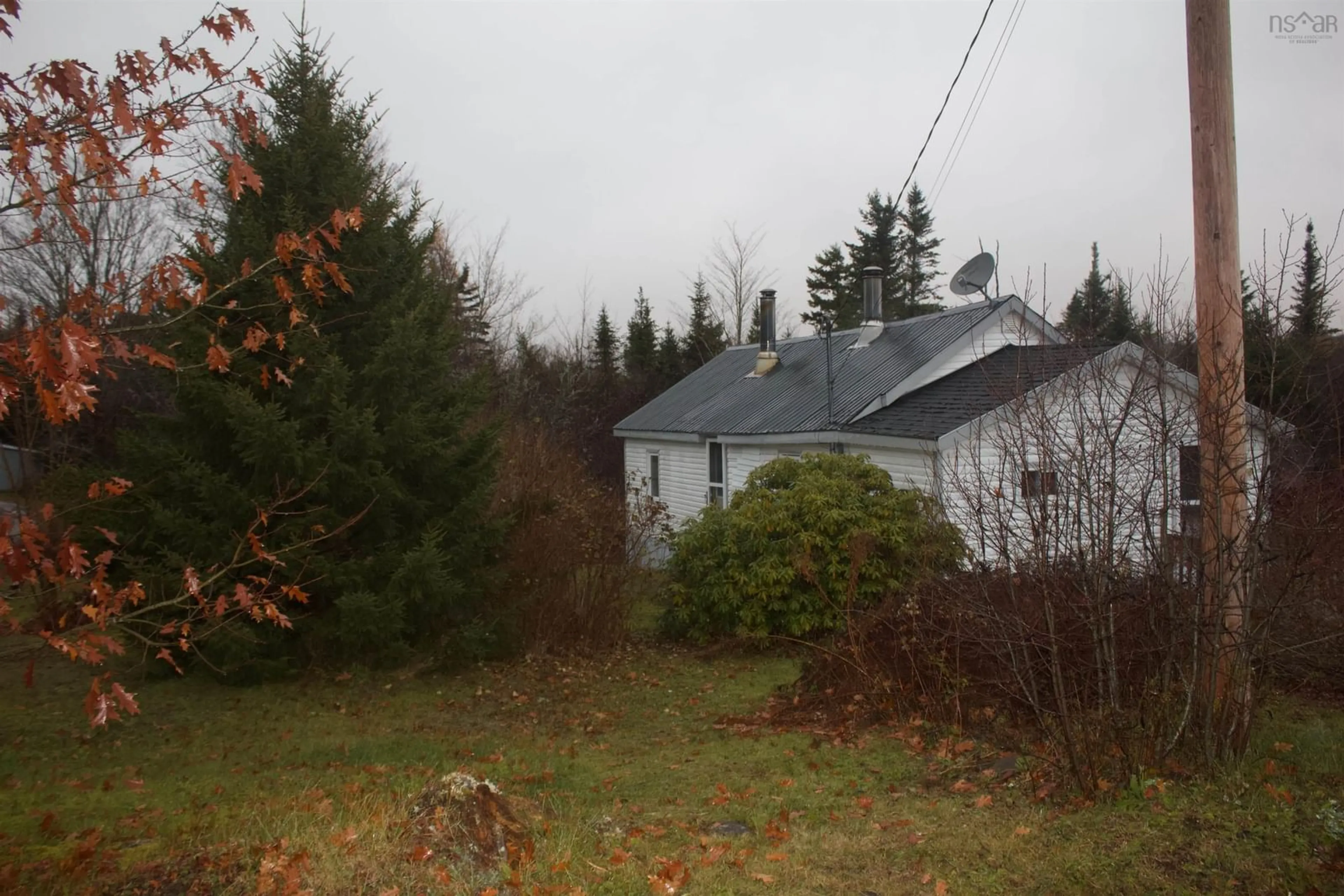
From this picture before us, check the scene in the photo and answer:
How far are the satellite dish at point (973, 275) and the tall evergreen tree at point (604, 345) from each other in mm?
25923

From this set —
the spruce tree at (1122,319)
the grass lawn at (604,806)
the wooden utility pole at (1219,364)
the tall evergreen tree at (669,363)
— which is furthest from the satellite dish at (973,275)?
the tall evergreen tree at (669,363)

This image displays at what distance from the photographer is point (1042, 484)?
19.7ft

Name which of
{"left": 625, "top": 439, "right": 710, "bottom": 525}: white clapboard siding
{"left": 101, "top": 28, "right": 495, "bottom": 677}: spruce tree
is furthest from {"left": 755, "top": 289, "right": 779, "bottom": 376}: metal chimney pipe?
{"left": 101, "top": 28, "right": 495, "bottom": 677}: spruce tree

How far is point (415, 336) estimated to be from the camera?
10.9m

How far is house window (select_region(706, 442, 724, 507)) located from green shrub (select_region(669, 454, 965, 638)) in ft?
22.3

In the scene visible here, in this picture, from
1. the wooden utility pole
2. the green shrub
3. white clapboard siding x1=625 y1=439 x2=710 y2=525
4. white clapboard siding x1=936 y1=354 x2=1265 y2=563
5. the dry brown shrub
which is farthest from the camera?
white clapboard siding x1=625 y1=439 x2=710 y2=525

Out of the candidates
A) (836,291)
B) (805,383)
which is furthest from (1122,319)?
(836,291)

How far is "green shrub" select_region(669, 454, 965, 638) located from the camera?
39.4 feet

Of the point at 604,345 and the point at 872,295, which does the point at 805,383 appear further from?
the point at 604,345

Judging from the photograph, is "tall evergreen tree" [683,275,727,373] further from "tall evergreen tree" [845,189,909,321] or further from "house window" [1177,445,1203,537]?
"house window" [1177,445,1203,537]

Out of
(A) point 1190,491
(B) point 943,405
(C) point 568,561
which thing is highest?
(B) point 943,405

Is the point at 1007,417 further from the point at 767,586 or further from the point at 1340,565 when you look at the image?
the point at 767,586

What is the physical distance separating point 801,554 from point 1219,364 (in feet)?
22.3

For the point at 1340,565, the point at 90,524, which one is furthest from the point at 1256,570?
the point at 90,524
